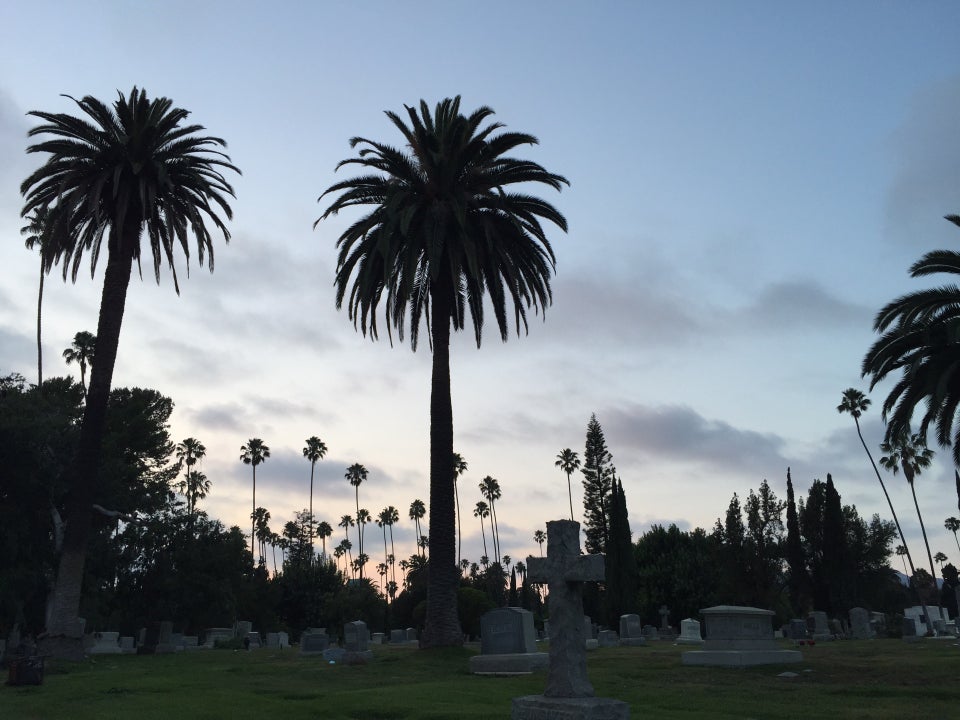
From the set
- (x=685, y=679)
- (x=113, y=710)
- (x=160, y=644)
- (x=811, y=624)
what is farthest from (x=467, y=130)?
(x=811, y=624)

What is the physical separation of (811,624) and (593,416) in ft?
118

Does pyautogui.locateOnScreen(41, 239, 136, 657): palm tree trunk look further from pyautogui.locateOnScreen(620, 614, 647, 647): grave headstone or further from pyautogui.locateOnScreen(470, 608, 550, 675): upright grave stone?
pyautogui.locateOnScreen(620, 614, 647, 647): grave headstone

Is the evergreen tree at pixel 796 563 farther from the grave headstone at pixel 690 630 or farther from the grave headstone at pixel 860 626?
the grave headstone at pixel 690 630

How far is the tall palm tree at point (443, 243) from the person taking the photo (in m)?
25.8

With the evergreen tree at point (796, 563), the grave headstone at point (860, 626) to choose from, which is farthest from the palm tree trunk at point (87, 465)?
the evergreen tree at point (796, 563)

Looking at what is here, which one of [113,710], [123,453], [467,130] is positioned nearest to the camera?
[113,710]

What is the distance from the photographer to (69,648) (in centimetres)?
2420

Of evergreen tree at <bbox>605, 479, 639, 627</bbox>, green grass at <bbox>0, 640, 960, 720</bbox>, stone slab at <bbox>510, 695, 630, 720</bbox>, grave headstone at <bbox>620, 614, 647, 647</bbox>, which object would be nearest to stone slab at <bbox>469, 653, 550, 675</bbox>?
green grass at <bbox>0, 640, 960, 720</bbox>

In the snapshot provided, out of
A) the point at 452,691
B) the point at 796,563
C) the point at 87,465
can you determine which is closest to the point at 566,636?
the point at 452,691

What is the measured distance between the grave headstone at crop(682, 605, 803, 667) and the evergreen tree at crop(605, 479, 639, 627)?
37.6 meters

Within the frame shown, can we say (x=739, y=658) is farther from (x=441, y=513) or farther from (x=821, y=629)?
(x=821, y=629)

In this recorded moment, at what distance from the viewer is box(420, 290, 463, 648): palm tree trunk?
81.8 ft

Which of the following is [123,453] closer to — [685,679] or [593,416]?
[685,679]

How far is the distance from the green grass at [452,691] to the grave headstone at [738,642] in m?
0.82
